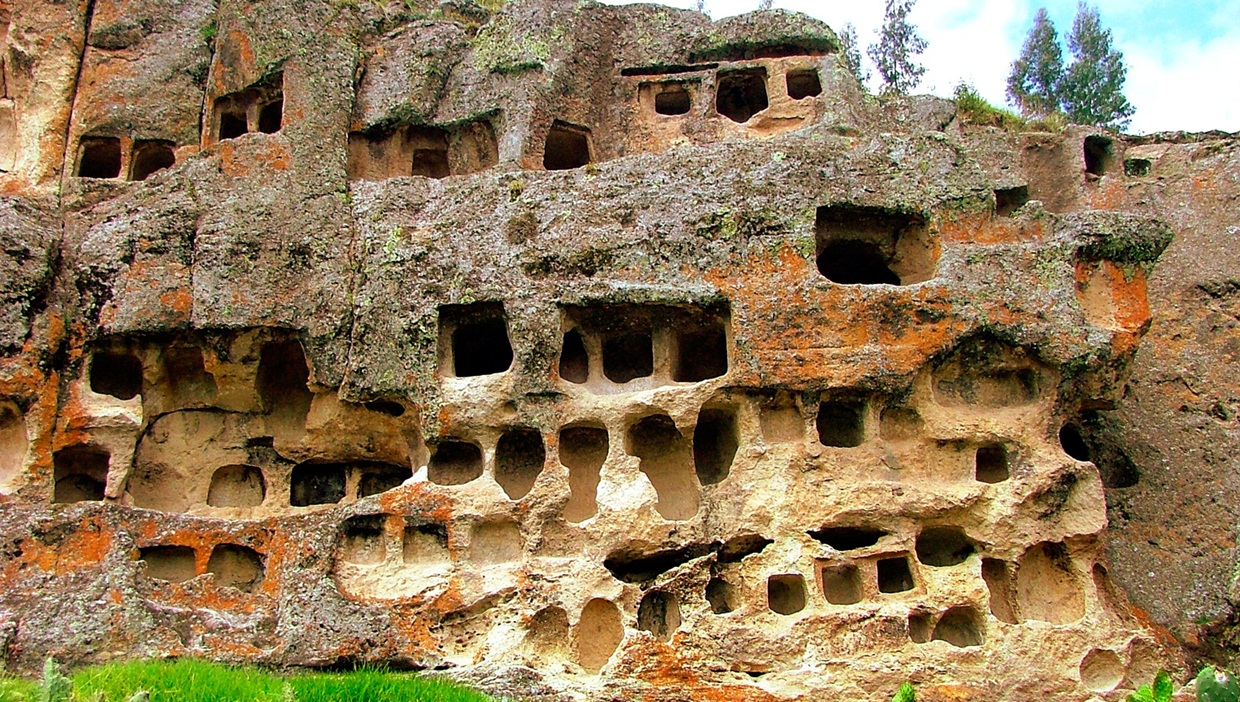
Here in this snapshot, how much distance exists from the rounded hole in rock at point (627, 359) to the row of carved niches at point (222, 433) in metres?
1.62

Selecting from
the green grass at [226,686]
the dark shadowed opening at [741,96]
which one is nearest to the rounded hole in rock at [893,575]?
the green grass at [226,686]

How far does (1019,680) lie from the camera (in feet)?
22.1

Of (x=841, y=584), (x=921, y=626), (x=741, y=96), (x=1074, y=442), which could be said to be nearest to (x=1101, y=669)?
(x=921, y=626)

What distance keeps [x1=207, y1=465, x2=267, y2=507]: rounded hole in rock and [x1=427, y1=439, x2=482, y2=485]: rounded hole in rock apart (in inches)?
73.6

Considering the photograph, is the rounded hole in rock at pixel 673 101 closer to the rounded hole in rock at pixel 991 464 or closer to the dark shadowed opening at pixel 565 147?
the dark shadowed opening at pixel 565 147

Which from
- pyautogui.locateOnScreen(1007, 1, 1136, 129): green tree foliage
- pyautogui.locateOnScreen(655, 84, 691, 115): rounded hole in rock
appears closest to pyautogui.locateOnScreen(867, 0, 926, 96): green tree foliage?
pyautogui.locateOnScreen(1007, 1, 1136, 129): green tree foliage

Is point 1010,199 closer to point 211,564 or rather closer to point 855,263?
point 855,263

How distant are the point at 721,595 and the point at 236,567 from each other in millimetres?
3686

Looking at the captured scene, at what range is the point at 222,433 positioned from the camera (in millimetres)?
8859

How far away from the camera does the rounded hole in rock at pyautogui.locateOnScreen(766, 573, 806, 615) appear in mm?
7074

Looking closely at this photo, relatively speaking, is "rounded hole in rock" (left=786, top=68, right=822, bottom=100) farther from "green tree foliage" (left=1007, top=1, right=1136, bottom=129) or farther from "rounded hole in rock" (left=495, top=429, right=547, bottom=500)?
"green tree foliage" (left=1007, top=1, right=1136, bottom=129)

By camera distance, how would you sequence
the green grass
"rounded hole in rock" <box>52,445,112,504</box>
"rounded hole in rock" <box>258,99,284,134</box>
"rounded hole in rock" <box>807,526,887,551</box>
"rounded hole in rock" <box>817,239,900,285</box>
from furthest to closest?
"rounded hole in rock" <box>258,99,284,134</box> < "rounded hole in rock" <box>817,239,900,285</box> < "rounded hole in rock" <box>52,445,112,504</box> < "rounded hole in rock" <box>807,526,887,551</box> < the green grass

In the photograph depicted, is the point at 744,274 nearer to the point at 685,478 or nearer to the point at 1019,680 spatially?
the point at 685,478

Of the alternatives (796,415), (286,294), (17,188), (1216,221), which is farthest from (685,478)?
(17,188)
